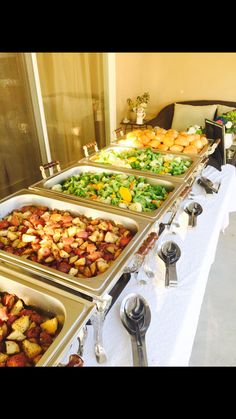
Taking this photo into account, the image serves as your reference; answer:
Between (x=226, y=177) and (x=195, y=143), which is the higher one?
(x=195, y=143)

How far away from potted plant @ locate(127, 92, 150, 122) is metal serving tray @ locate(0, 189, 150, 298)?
2722mm

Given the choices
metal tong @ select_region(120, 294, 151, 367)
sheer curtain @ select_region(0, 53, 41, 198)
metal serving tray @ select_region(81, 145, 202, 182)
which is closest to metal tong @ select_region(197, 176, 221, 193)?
metal serving tray @ select_region(81, 145, 202, 182)

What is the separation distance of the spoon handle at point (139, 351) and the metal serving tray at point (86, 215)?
0.14 metres

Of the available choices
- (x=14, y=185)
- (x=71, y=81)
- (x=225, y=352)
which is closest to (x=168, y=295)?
(x=225, y=352)

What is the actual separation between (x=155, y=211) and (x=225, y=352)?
2.86 ft

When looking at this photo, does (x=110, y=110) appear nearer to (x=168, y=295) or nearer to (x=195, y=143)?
(x=195, y=143)

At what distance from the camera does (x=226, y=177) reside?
180 cm

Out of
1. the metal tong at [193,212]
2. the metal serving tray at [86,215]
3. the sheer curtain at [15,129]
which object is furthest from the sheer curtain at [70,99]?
the metal tong at [193,212]

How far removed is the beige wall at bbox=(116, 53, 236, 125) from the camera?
3471 millimetres

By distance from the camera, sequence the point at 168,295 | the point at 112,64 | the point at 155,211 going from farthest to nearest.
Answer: the point at 112,64 < the point at 155,211 < the point at 168,295

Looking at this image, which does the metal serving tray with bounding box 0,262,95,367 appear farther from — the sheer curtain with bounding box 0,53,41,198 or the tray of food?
the sheer curtain with bounding box 0,53,41,198

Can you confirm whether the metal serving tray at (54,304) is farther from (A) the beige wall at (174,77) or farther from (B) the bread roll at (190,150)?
(A) the beige wall at (174,77)

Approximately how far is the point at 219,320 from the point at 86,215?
103 centimetres

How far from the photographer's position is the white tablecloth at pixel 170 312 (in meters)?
0.68
